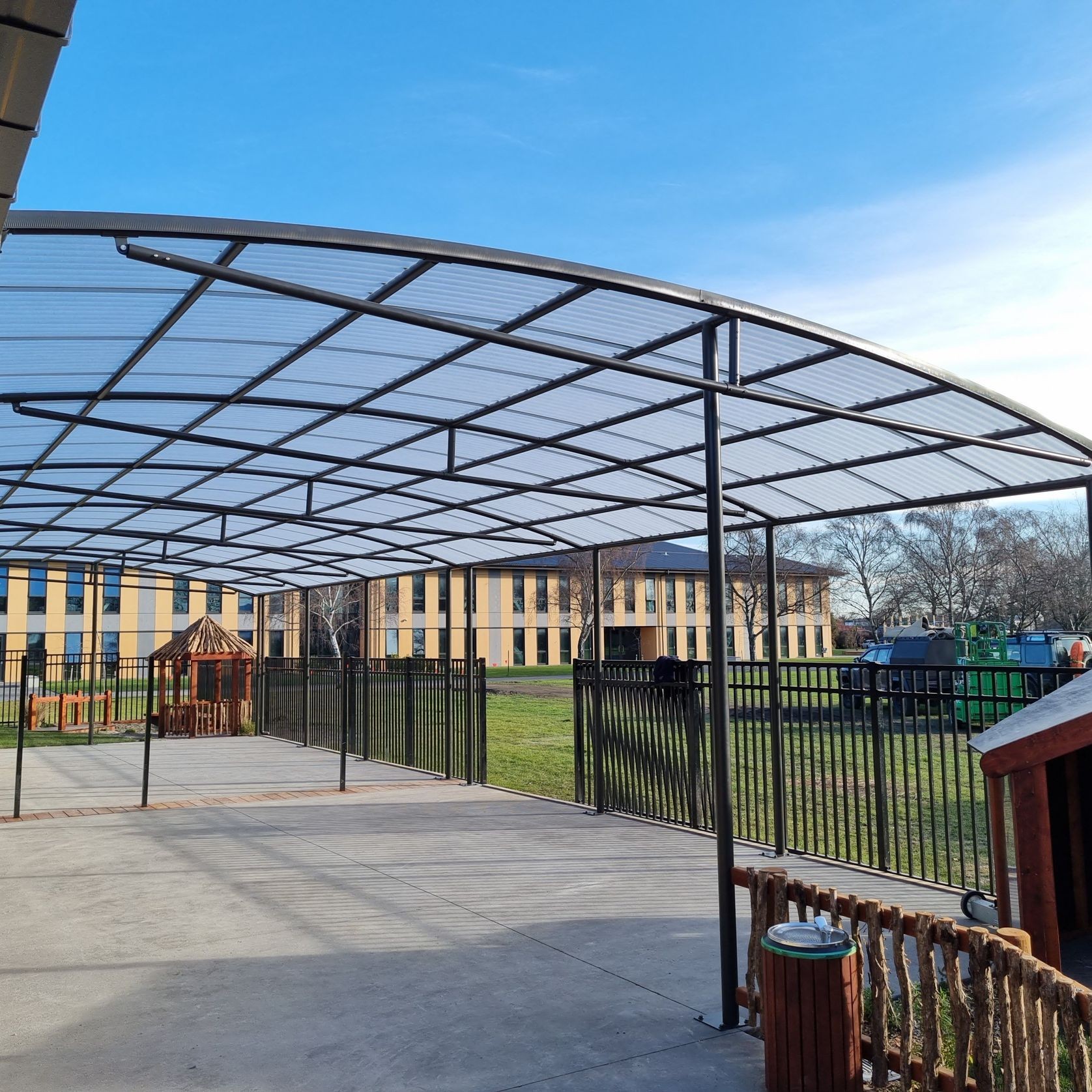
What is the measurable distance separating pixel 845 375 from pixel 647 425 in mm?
1942

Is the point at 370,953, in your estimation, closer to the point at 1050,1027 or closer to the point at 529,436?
the point at 1050,1027

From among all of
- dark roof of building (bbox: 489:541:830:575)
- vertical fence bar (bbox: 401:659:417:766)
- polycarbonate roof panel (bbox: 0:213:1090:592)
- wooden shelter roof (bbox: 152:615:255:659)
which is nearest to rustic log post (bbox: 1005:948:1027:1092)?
polycarbonate roof panel (bbox: 0:213:1090:592)

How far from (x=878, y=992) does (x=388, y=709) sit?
13115 millimetres

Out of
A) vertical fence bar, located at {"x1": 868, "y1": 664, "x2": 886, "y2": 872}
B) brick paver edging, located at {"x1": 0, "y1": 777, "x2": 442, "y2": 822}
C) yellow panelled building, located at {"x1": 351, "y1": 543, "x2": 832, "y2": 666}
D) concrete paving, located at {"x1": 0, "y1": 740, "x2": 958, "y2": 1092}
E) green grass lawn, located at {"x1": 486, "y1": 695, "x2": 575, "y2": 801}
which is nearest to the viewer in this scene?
concrete paving, located at {"x1": 0, "y1": 740, "x2": 958, "y2": 1092}

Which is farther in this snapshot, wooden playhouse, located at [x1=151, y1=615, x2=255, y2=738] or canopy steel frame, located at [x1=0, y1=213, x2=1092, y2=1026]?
wooden playhouse, located at [x1=151, y1=615, x2=255, y2=738]

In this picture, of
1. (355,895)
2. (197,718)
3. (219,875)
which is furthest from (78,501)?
(197,718)

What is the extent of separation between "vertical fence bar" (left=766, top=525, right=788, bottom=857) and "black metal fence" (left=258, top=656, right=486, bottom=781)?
5.45 metres

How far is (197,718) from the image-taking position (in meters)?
22.8

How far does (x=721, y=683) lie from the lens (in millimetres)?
5535

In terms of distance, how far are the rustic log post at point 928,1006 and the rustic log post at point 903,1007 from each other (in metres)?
0.07

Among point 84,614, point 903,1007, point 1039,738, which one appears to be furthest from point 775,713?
point 84,614

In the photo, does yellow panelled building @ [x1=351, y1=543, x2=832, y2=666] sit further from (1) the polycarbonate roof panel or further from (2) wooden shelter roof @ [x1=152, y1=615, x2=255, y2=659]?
(1) the polycarbonate roof panel

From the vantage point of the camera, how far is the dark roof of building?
52812mm

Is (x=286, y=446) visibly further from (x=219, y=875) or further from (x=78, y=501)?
(x=78, y=501)
